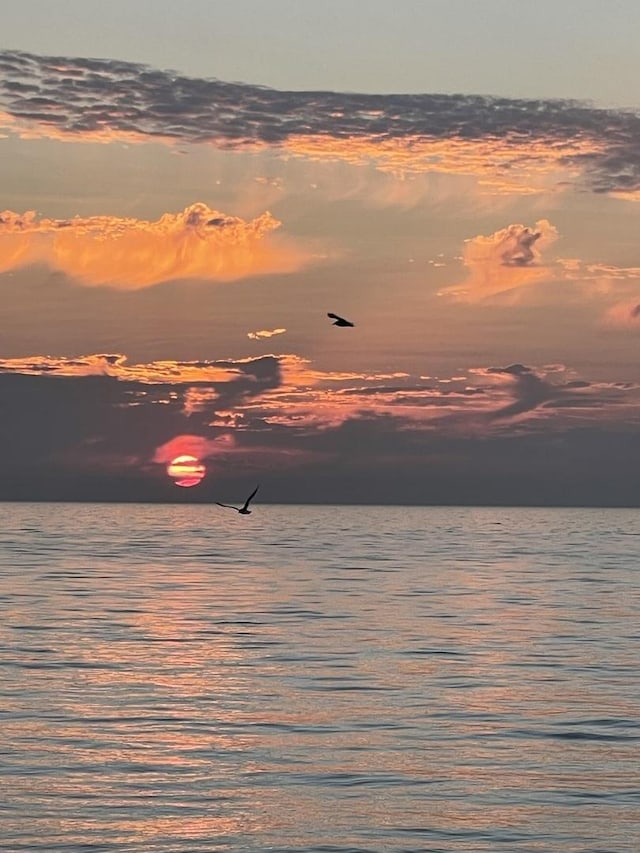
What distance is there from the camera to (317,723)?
30828 mm

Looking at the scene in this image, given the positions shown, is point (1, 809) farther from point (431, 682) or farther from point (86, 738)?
point (431, 682)

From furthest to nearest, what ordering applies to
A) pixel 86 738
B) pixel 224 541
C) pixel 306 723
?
pixel 224 541, pixel 306 723, pixel 86 738

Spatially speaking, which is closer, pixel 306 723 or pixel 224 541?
pixel 306 723

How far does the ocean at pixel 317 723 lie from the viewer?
2250cm

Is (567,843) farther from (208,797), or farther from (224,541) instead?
(224,541)

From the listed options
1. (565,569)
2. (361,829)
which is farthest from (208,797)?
(565,569)

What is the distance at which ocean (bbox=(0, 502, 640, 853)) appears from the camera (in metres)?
22.5

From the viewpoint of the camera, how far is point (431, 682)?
3672 centimetres

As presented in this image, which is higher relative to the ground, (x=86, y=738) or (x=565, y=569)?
(x=86, y=738)

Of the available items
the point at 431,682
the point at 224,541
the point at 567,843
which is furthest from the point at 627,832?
the point at 224,541

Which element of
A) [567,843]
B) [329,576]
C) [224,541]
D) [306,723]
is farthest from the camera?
[224,541]

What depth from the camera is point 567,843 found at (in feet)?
71.3

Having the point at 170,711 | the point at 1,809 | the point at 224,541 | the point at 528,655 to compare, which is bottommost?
the point at 224,541

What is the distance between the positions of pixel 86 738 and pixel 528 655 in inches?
703
